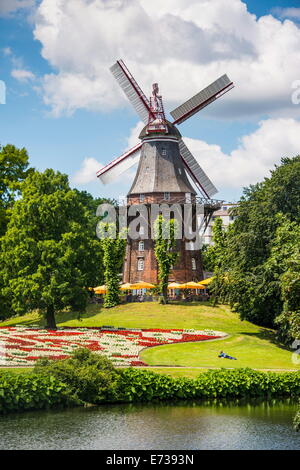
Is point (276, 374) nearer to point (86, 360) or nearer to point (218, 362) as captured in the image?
point (218, 362)

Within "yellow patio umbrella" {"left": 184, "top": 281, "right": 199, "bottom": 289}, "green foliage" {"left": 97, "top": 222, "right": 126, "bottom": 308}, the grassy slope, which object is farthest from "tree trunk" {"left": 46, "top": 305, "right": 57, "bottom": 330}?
"yellow patio umbrella" {"left": 184, "top": 281, "right": 199, "bottom": 289}

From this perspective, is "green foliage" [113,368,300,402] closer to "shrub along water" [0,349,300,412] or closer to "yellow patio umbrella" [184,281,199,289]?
"shrub along water" [0,349,300,412]

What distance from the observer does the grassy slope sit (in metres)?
47.1

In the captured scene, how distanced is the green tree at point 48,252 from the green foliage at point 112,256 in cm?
1653

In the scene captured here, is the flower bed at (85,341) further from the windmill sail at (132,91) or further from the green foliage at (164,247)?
the windmill sail at (132,91)

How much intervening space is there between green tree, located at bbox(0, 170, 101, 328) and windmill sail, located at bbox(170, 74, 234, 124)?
2673 cm

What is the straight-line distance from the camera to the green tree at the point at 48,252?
60125mm

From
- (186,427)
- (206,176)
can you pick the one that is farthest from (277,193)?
(186,427)

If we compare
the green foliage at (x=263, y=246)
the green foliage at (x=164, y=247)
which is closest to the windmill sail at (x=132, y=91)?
the green foliage at (x=164, y=247)

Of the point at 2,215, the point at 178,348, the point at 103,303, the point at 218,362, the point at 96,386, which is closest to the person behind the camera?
the point at 96,386

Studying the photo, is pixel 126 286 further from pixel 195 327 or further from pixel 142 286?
pixel 195 327

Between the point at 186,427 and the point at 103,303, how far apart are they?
5370 cm

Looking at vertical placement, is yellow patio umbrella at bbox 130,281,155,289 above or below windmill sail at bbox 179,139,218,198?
below

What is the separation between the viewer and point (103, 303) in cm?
8338
